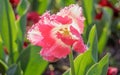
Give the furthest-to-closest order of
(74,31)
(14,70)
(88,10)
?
(88,10) < (14,70) < (74,31)

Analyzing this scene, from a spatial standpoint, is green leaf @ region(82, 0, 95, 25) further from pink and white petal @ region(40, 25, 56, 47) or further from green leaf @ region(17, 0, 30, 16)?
pink and white petal @ region(40, 25, 56, 47)

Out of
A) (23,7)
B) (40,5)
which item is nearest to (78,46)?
(23,7)

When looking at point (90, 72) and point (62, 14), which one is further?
point (90, 72)

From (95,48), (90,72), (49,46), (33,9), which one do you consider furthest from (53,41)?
(33,9)

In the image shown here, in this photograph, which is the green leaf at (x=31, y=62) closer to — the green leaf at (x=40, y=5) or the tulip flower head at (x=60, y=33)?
the green leaf at (x=40, y=5)

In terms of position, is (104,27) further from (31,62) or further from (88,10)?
(31,62)

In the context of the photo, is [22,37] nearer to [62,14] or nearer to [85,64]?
[85,64]
